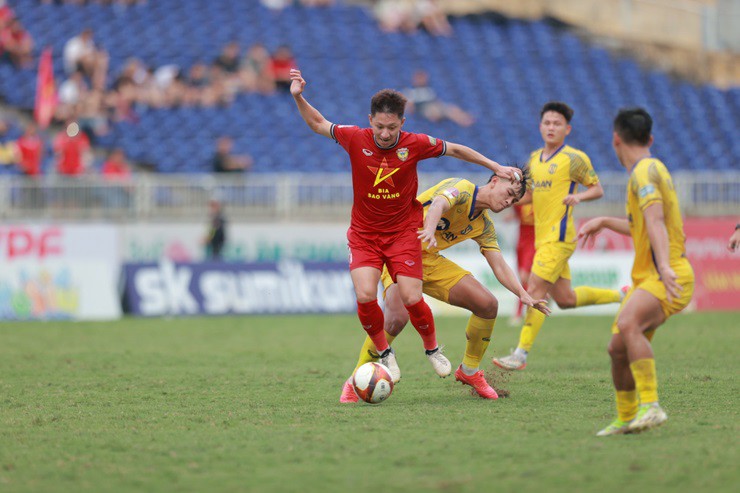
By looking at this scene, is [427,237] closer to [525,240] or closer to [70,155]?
[525,240]

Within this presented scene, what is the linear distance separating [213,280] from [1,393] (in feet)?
35.4

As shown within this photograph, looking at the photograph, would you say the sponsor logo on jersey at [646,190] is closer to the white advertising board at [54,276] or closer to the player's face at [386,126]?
the player's face at [386,126]

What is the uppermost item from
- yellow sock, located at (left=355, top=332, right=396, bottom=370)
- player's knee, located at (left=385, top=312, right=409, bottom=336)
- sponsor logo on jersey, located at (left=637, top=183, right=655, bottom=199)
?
sponsor logo on jersey, located at (left=637, top=183, right=655, bottom=199)

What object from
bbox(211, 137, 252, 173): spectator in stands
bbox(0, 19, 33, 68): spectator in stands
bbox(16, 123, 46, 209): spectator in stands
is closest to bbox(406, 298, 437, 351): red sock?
bbox(16, 123, 46, 209): spectator in stands

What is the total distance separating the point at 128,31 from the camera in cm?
2794

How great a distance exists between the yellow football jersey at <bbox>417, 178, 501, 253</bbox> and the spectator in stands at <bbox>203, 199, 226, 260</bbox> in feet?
38.8

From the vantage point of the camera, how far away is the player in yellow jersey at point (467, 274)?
30.9 feet

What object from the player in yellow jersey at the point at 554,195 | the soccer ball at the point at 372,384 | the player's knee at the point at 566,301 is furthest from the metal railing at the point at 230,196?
the soccer ball at the point at 372,384

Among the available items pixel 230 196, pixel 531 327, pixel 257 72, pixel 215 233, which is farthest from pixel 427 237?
pixel 257 72

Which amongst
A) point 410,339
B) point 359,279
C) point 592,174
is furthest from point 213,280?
point 359,279

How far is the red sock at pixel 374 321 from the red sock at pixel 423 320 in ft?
0.87

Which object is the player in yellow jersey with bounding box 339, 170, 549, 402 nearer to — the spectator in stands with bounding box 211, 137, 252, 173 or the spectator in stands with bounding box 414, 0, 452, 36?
the spectator in stands with bounding box 211, 137, 252, 173

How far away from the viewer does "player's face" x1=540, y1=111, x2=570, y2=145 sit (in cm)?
1203

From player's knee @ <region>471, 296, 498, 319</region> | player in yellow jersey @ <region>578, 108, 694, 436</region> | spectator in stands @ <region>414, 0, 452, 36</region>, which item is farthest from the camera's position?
spectator in stands @ <region>414, 0, 452, 36</region>
